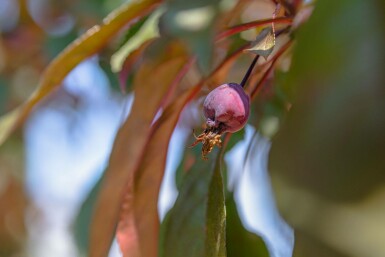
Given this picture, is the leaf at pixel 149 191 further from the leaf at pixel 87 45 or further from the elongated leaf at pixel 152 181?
the leaf at pixel 87 45

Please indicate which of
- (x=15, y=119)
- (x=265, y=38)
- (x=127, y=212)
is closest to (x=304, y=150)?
(x=265, y=38)

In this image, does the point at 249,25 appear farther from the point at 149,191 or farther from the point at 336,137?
the point at 336,137

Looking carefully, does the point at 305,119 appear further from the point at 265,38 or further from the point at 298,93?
the point at 265,38

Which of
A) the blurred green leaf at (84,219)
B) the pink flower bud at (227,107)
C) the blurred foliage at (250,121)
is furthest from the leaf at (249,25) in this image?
the blurred green leaf at (84,219)

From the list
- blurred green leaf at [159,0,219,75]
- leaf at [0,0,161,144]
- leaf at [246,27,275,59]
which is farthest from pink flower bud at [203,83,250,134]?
leaf at [0,0,161,144]

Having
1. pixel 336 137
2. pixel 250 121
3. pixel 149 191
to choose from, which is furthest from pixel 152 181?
pixel 336 137

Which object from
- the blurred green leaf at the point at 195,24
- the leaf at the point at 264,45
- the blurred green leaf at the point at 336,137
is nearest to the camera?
the blurred green leaf at the point at 336,137
